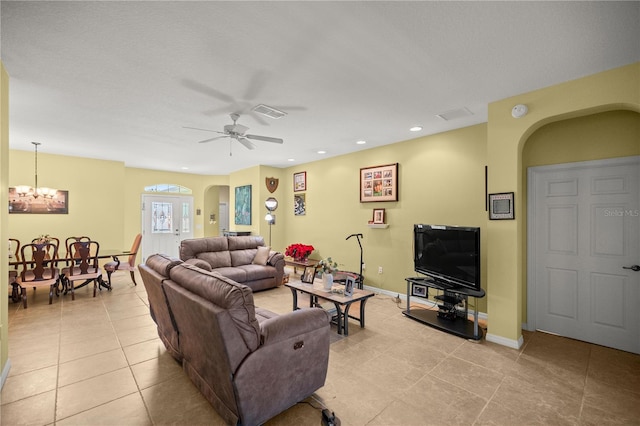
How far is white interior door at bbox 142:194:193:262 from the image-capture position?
7997 millimetres

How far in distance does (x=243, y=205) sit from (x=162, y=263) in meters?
5.18

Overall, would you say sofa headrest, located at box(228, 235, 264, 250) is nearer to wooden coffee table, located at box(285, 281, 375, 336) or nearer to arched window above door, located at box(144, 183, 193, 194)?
wooden coffee table, located at box(285, 281, 375, 336)

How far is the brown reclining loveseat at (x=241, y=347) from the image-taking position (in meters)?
1.72

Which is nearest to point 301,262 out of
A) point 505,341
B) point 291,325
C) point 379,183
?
point 379,183

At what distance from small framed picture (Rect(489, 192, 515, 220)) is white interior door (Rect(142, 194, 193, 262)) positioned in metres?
8.13

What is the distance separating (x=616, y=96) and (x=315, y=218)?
16.1 ft

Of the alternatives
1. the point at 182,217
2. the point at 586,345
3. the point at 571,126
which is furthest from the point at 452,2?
the point at 182,217

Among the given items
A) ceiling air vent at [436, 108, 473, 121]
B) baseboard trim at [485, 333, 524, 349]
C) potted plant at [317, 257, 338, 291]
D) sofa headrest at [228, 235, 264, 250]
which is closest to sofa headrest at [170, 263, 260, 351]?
potted plant at [317, 257, 338, 291]

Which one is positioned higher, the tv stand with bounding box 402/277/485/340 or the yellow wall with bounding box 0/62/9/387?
the yellow wall with bounding box 0/62/9/387

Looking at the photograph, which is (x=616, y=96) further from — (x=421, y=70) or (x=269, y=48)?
(x=269, y=48)

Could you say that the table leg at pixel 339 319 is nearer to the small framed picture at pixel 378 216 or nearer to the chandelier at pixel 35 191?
the small framed picture at pixel 378 216

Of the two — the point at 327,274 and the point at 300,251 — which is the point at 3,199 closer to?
the point at 327,274

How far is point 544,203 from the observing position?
338 cm

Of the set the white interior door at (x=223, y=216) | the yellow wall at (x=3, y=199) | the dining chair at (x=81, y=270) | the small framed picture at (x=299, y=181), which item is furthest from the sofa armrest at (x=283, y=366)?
the white interior door at (x=223, y=216)
